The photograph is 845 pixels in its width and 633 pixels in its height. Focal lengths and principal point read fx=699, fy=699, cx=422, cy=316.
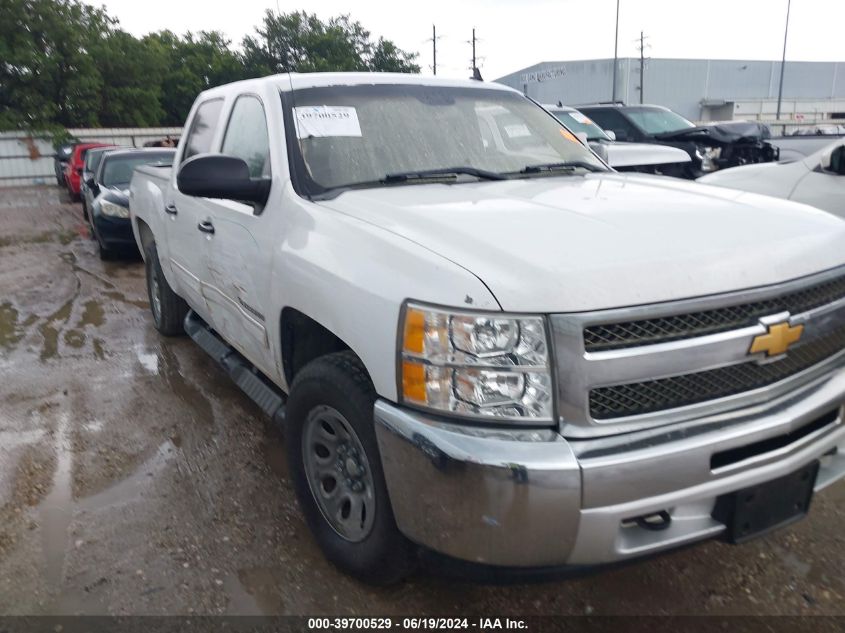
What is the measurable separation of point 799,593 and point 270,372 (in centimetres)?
231

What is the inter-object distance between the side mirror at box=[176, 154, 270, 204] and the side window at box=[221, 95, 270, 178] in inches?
8.6

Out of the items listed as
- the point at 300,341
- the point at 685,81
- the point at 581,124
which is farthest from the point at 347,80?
the point at 685,81

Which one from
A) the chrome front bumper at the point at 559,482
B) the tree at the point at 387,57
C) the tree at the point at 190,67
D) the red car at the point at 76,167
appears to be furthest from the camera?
the tree at the point at 387,57

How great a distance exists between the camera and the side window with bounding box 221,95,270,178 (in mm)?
3285

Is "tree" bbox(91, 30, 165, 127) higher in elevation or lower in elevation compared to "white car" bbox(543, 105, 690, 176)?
higher

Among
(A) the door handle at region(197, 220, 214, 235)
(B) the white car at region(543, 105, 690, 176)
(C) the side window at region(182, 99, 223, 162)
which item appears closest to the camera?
(A) the door handle at region(197, 220, 214, 235)

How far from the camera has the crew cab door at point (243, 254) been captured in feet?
10.0

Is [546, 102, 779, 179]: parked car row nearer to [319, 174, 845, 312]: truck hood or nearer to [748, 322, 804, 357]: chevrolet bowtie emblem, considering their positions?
[319, 174, 845, 312]: truck hood

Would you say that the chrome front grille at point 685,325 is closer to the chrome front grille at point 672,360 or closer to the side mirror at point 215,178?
the chrome front grille at point 672,360

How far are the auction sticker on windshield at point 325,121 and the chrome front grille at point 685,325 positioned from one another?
169 centimetres

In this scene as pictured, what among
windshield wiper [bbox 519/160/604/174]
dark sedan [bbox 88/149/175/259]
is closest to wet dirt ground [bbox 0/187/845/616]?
windshield wiper [bbox 519/160/604/174]

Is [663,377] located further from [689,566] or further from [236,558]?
[236,558]

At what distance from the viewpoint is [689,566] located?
277 cm

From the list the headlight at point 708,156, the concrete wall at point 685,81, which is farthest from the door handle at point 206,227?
the concrete wall at point 685,81
